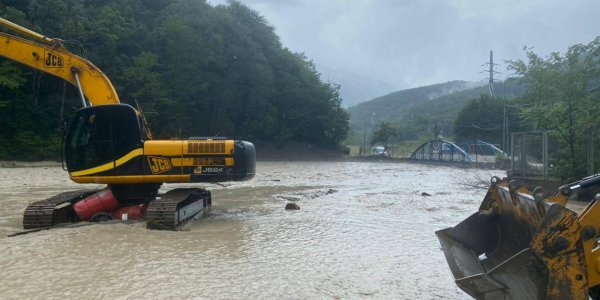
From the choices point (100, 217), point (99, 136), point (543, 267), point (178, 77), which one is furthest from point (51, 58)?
point (178, 77)

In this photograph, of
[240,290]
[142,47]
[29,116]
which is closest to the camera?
[240,290]

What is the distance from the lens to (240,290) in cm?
543

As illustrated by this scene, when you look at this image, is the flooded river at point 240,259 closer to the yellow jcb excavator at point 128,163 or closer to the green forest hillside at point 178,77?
the yellow jcb excavator at point 128,163

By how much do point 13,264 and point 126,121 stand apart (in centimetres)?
436

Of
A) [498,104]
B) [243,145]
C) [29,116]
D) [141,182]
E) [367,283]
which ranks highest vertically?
[498,104]

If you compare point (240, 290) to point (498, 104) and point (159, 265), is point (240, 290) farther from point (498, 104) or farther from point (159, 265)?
point (498, 104)

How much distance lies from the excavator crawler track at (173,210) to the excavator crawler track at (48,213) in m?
1.80

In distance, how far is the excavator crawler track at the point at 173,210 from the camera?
8.91m

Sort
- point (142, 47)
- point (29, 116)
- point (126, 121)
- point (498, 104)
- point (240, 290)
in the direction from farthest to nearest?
point (498, 104) < point (142, 47) < point (29, 116) < point (126, 121) < point (240, 290)

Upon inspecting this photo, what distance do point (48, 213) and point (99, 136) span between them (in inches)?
69.7

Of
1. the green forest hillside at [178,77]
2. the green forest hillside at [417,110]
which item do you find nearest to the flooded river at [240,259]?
the green forest hillside at [178,77]

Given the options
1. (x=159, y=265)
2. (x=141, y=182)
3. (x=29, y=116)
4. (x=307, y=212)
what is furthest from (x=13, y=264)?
(x=29, y=116)

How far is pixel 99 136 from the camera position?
33.0ft

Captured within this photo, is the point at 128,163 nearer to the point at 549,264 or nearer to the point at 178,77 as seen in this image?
the point at 549,264
